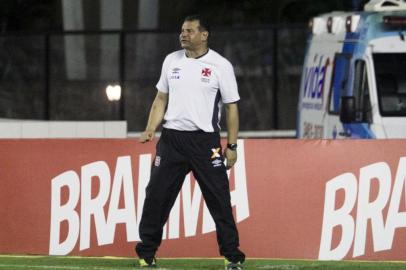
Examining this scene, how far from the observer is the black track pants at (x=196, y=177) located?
11375 millimetres

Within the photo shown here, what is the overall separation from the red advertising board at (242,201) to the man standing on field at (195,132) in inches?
69.7

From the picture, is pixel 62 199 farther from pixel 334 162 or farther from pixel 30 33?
pixel 30 33

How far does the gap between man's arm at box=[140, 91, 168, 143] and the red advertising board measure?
1808mm

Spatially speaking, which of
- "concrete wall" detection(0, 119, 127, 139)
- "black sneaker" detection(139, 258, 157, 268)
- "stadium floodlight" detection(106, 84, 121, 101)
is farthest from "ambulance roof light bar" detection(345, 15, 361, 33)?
"stadium floodlight" detection(106, 84, 121, 101)

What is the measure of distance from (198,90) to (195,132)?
0.30 meters

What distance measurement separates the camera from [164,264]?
12.3 metres

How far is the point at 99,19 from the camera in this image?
29422 millimetres

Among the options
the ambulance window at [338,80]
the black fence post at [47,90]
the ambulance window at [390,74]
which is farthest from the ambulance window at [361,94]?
the black fence post at [47,90]

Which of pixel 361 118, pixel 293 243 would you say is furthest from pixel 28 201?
pixel 361 118

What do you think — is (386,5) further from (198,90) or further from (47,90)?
(47,90)

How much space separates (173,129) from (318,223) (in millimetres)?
2269

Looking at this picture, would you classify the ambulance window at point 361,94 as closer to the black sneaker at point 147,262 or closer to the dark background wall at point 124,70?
the black sneaker at point 147,262

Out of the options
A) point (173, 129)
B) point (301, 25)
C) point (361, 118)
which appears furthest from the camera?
point (301, 25)

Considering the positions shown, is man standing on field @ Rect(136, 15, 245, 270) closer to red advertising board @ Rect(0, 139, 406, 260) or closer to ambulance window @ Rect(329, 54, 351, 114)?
red advertising board @ Rect(0, 139, 406, 260)
